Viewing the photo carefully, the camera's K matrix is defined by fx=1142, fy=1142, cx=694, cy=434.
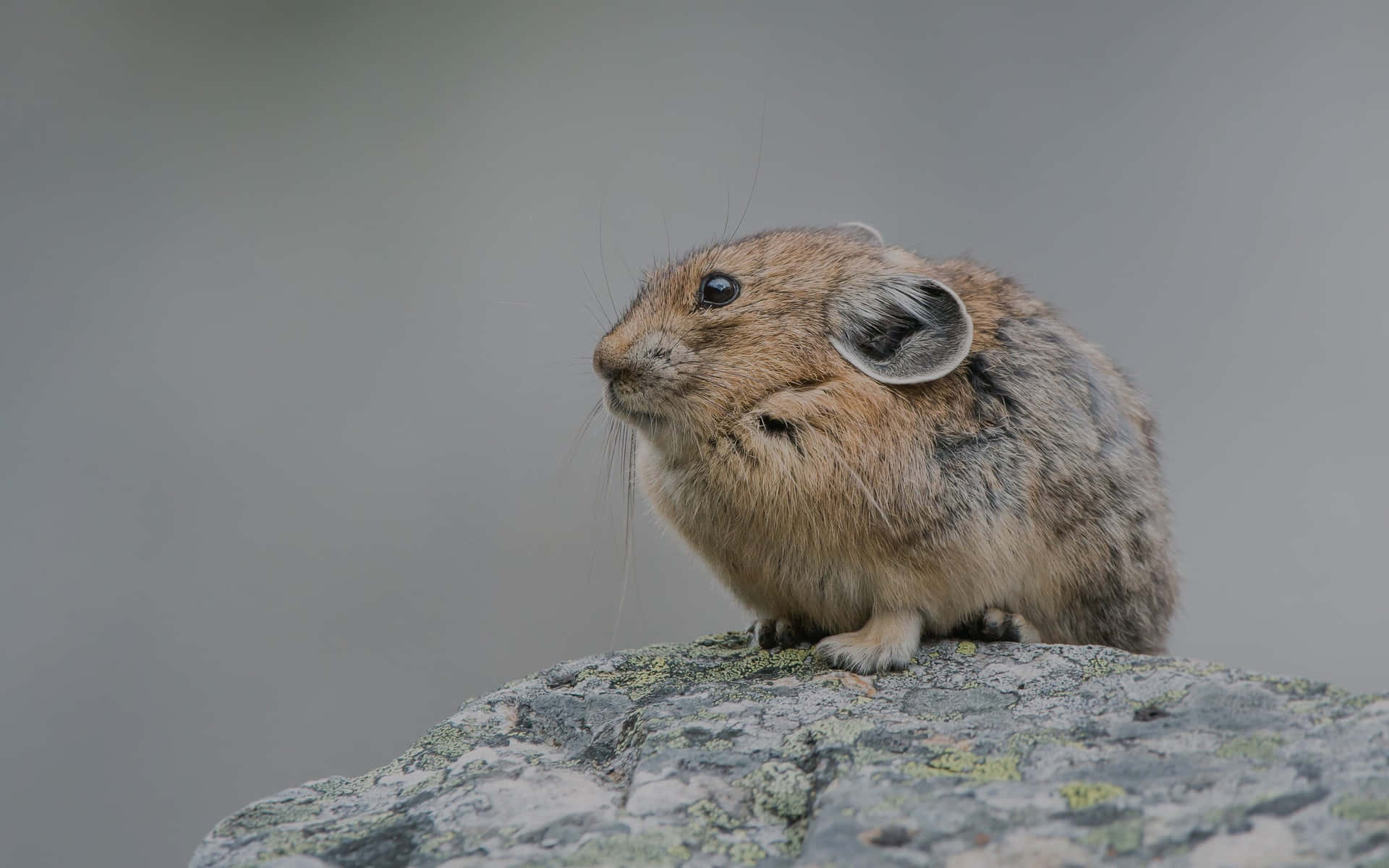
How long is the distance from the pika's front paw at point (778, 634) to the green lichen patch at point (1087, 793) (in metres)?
1.76

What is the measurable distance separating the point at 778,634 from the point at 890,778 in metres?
1.55

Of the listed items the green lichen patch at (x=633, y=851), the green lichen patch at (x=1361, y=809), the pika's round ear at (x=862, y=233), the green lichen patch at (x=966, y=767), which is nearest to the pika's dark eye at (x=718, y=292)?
the pika's round ear at (x=862, y=233)

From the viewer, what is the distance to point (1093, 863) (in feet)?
6.95

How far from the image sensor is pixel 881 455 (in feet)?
12.5

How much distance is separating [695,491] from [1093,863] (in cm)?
209

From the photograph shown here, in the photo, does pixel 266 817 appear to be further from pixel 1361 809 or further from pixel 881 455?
pixel 1361 809

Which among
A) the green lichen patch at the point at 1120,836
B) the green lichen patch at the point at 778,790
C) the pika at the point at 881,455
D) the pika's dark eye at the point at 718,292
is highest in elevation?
the pika's dark eye at the point at 718,292

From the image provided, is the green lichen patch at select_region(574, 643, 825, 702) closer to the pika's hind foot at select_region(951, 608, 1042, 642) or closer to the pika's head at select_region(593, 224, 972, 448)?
the pika's hind foot at select_region(951, 608, 1042, 642)

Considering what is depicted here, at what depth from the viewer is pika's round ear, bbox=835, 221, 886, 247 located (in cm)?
470

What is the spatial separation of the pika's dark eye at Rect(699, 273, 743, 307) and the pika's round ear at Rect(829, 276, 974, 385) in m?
0.37

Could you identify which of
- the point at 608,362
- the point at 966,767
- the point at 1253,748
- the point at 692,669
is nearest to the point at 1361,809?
the point at 1253,748

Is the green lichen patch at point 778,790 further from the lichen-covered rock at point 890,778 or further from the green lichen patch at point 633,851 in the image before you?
the green lichen patch at point 633,851

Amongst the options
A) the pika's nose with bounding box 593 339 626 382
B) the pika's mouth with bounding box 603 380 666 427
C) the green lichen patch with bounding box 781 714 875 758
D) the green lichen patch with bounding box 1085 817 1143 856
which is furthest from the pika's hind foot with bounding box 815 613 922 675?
the green lichen patch with bounding box 1085 817 1143 856

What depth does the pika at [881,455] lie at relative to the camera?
3787mm
